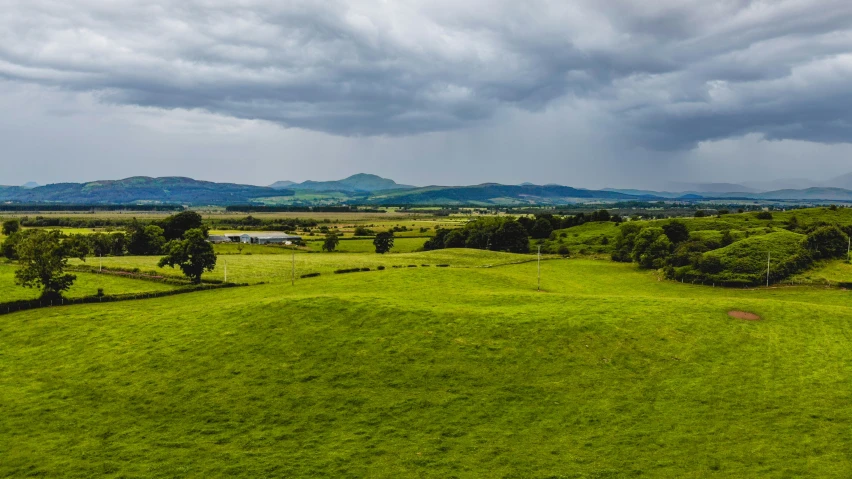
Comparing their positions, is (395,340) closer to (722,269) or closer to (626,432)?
(626,432)

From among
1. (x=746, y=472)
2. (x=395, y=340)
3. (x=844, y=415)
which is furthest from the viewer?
(x=395, y=340)

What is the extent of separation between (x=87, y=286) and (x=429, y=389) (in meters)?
61.8

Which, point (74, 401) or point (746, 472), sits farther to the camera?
point (74, 401)

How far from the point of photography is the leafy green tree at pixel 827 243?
103 metres

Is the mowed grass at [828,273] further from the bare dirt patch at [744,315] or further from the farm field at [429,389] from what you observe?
the bare dirt patch at [744,315]

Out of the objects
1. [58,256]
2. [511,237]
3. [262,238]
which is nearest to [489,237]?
[511,237]

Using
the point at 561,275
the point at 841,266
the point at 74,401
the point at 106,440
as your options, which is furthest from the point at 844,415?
the point at 841,266

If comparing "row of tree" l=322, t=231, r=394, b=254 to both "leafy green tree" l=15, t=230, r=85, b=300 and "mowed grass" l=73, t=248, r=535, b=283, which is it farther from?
"leafy green tree" l=15, t=230, r=85, b=300

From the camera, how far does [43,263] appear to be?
63156mm

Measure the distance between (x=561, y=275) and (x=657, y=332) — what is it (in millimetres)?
54830

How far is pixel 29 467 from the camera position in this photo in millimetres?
27062

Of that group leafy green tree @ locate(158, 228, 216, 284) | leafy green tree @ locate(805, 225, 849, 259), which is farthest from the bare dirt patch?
leafy green tree @ locate(158, 228, 216, 284)

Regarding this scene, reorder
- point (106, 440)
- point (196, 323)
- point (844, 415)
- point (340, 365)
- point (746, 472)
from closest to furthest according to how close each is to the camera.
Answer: point (746, 472) < point (106, 440) < point (844, 415) < point (340, 365) < point (196, 323)

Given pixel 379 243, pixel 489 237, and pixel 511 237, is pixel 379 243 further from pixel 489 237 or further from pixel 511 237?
pixel 511 237
